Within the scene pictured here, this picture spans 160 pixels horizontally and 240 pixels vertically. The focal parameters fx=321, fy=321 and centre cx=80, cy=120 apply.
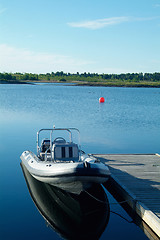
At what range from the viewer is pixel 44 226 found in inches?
326

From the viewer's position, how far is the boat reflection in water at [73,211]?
7922 millimetres

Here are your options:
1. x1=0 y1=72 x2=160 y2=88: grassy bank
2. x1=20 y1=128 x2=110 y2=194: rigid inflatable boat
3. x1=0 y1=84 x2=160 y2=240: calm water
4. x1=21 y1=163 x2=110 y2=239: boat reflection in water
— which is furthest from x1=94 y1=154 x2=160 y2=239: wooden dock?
x1=0 y1=72 x2=160 y2=88: grassy bank

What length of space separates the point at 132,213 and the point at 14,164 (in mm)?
7029

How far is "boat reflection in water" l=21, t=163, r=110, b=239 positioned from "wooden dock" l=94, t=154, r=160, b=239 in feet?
2.04

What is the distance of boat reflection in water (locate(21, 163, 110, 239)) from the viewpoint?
A: 26.0ft

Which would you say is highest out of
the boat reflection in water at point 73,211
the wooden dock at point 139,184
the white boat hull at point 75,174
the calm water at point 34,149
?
the white boat hull at point 75,174

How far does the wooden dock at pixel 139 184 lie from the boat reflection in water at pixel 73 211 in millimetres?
623

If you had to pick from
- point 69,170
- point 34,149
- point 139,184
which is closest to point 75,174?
point 69,170

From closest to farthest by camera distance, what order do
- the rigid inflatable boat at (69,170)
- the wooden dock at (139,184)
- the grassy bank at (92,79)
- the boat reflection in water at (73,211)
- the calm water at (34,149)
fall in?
the wooden dock at (139,184)
the boat reflection in water at (73,211)
the calm water at (34,149)
the rigid inflatable boat at (69,170)
the grassy bank at (92,79)

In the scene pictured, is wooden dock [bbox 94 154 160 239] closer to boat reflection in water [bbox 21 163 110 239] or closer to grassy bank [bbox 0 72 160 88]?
boat reflection in water [bbox 21 163 110 239]

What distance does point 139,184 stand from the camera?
9.40m

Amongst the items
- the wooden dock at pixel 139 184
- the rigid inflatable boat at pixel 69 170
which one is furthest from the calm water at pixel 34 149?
the rigid inflatable boat at pixel 69 170

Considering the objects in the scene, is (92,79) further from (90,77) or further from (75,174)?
(75,174)

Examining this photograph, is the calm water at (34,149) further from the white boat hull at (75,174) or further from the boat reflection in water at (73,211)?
the white boat hull at (75,174)
